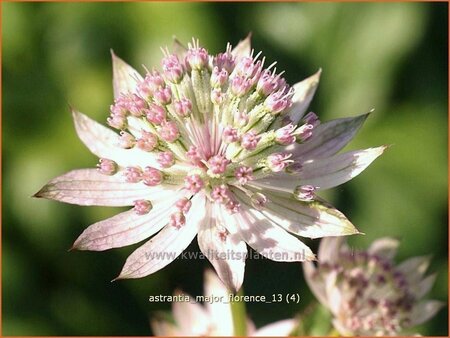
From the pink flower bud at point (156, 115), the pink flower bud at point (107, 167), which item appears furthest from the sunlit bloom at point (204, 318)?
the pink flower bud at point (156, 115)

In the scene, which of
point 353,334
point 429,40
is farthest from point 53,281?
point 429,40

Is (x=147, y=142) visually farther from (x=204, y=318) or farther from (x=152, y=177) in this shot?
(x=204, y=318)

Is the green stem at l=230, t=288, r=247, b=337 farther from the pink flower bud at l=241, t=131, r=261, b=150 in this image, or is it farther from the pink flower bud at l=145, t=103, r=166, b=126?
the pink flower bud at l=145, t=103, r=166, b=126

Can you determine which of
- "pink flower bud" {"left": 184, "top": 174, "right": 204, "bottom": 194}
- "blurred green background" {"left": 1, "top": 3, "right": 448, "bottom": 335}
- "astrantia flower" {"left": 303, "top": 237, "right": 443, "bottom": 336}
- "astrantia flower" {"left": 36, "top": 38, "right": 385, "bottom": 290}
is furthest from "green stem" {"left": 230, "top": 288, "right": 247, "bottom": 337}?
"blurred green background" {"left": 1, "top": 3, "right": 448, "bottom": 335}

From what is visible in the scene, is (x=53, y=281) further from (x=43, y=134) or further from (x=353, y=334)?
(x=353, y=334)

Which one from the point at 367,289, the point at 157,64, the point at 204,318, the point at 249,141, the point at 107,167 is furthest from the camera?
the point at 157,64

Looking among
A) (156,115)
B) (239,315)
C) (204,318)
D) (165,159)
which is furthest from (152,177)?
(204,318)
